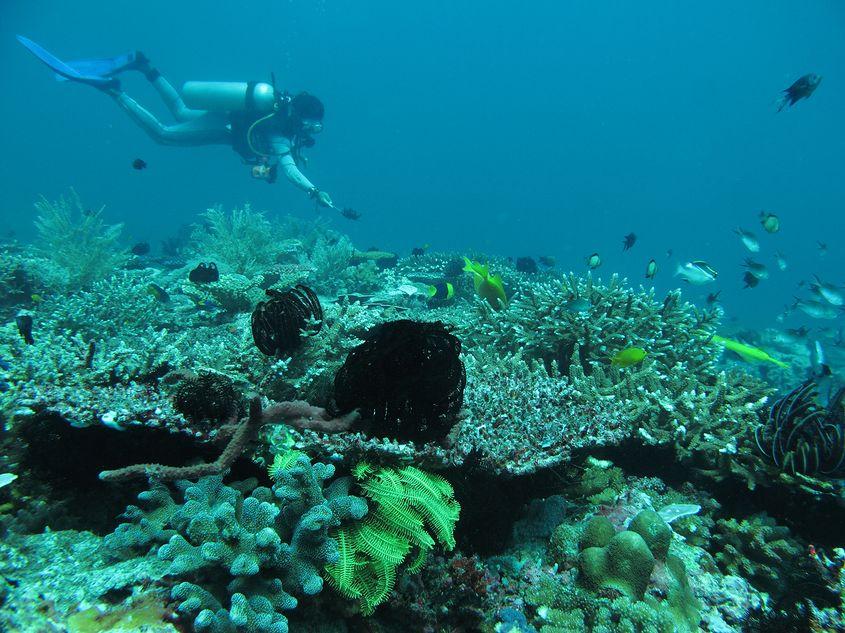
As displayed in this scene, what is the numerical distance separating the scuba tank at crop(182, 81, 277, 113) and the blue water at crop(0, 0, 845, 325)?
88.6m

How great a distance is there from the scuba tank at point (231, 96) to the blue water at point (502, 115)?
88.6 m

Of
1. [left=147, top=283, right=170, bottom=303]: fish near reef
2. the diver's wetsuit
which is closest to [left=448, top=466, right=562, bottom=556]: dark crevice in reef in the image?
[left=147, top=283, right=170, bottom=303]: fish near reef

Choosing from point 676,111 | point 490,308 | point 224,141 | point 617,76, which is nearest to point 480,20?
point 617,76

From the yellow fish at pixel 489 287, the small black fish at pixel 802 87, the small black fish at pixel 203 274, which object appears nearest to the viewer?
the yellow fish at pixel 489 287

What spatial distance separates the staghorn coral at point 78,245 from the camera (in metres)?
11.0

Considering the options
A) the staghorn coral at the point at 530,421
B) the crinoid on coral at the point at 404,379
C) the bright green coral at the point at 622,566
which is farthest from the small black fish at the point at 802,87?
the crinoid on coral at the point at 404,379

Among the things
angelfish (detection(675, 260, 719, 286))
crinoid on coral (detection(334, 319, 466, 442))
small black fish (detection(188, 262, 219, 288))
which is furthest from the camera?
angelfish (detection(675, 260, 719, 286))

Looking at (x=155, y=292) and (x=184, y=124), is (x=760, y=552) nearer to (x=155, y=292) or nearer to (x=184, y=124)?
(x=155, y=292)

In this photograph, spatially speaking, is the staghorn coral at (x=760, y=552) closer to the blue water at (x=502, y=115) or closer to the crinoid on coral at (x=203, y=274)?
the crinoid on coral at (x=203, y=274)

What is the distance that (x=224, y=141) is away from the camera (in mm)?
19750

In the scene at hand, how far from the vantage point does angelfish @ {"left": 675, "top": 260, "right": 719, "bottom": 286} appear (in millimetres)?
8312

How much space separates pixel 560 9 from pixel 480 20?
33.3 metres

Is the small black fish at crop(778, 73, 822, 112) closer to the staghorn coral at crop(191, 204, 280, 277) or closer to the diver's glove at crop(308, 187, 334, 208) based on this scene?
the diver's glove at crop(308, 187, 334, 208)

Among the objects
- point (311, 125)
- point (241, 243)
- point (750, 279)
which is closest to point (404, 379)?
point (241, 243)
